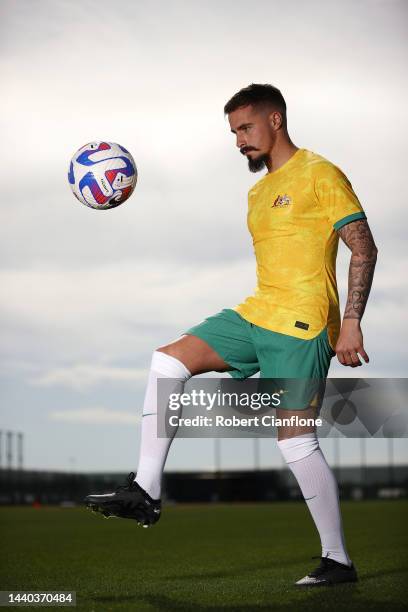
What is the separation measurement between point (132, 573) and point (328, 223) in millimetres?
3004

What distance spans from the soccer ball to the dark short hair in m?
1.11

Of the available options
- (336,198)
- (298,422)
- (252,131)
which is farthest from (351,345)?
(252,131)

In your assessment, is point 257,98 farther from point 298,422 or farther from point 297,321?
point 298,422

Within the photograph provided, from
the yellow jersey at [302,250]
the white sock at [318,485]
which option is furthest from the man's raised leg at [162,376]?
the white sock at [318,485]

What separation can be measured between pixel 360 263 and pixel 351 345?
19.0 inches

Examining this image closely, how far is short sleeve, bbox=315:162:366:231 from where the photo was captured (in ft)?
15.9

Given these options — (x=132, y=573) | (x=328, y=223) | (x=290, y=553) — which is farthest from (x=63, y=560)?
(x=328, y=223)

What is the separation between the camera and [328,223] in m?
4.95

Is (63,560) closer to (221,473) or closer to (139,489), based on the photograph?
(139,489)

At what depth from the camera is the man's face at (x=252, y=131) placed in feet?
16.6

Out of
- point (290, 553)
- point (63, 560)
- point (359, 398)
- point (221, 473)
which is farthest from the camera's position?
point (221, 473)

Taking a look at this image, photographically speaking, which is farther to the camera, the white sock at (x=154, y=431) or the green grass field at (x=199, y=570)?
the white sock at (x=154, y=431)

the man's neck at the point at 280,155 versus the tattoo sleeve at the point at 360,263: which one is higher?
the man's neck at the point at 280,155

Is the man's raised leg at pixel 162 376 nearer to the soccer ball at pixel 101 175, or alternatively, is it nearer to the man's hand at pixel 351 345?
the man's hand at pixel 351 345
